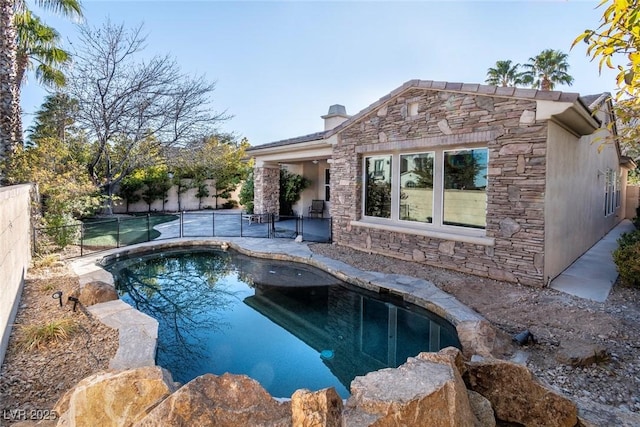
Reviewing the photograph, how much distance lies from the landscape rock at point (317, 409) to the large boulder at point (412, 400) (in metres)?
0.10

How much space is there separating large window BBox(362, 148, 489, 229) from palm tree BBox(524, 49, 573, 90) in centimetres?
1790

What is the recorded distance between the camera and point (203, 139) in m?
15.9

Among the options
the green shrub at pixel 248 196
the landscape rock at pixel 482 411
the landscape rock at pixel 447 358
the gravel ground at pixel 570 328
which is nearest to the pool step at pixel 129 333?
the landscape rock at pixel 447 358

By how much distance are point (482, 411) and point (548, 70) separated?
82.4 feet

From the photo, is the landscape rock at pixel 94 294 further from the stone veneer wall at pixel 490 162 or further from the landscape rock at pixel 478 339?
the stone veneer wall at pixel 490 162

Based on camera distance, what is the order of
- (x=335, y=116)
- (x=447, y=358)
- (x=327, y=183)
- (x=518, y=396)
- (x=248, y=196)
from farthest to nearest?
(x=248, y=196)
(x=327, y=183)
(x=335, y=116)
(x=518, y=396)
(x=447, y=358)

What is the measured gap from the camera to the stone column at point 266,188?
1541cm

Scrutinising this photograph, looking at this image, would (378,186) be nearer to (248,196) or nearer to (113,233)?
(113,233)

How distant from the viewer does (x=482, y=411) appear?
8.36ft

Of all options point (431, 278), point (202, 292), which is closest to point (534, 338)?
point (431, 278)

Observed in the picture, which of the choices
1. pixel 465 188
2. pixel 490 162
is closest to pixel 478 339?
pixel 490 162

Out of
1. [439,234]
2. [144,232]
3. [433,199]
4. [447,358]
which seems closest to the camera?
[447,358]

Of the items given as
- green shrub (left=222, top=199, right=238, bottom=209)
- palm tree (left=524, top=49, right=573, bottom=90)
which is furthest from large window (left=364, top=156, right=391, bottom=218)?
palm tree (left=524, top=49, right=573, bottom=90)

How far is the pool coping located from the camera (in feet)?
13.6
